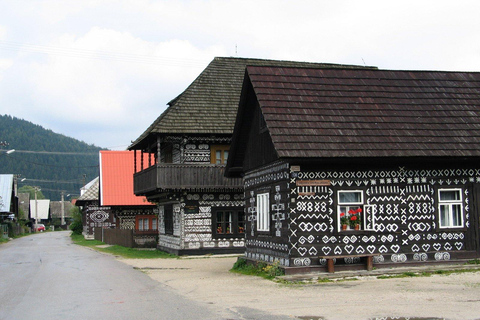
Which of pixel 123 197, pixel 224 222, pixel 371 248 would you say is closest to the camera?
pixel 371 248

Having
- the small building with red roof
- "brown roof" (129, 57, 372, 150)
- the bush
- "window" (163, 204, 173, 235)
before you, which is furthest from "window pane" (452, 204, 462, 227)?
the bush

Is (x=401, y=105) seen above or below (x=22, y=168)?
below

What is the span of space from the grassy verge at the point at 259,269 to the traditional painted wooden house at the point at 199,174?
24.3 feet

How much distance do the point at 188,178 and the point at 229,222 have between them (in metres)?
3.19

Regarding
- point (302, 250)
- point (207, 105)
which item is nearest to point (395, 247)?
point (302, 250)

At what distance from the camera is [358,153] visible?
54.4 feet

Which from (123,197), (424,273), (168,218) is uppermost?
(123,197)

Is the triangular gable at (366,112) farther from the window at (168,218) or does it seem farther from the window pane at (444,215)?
the window at (168,218)

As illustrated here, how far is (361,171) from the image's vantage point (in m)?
17.2

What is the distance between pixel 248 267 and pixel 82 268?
6934 mm

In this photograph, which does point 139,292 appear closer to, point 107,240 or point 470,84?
point 470,84

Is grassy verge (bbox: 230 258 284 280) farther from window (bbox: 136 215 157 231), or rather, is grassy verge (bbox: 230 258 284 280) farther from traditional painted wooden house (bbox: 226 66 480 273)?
window (bbox: 136 215 157 231)

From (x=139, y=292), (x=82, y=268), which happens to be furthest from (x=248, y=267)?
(x=82, y=268)

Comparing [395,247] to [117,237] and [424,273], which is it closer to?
[424,273]
